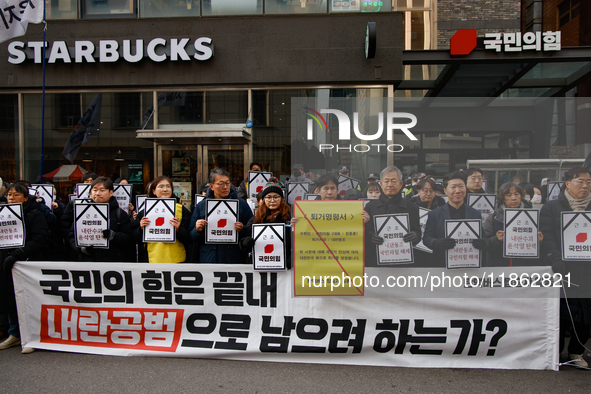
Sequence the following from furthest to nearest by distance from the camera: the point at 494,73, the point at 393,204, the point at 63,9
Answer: the point at 494,73, the point at 63,9, the point at 393,204

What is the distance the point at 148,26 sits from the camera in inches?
400

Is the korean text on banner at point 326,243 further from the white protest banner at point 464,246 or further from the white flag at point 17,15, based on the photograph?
the white flag at point 17,15

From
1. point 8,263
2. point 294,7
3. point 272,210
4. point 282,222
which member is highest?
point 294,7

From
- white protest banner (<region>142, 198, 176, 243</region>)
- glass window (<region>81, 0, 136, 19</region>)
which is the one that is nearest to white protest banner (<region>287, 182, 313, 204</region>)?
white protest banner (<region>142, 198, 176, 243</region>)

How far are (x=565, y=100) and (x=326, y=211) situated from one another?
13.0 m

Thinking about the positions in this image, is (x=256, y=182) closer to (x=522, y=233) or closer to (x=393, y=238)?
(x=393, y=238)

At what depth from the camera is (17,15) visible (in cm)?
622

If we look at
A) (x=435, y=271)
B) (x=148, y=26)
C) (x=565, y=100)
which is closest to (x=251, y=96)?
(x=148, y=26)

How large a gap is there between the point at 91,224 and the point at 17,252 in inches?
32.8

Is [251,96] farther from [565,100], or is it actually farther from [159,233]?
[565,100]

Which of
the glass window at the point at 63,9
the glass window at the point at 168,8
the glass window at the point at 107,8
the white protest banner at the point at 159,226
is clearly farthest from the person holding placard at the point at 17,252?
the glass window at the point at 63,9

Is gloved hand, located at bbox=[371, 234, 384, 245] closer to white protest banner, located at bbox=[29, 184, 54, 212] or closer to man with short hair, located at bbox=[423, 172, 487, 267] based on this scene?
man with short hair, located at bbox=[423, 172, 487, 267]

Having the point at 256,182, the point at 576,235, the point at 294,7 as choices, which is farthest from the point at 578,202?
the point at 294,7

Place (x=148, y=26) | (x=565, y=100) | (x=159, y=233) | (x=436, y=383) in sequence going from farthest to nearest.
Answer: (x=565, y=100) → (x=148, y=26) → (x=159, y=233) → (x=436, y=383)
